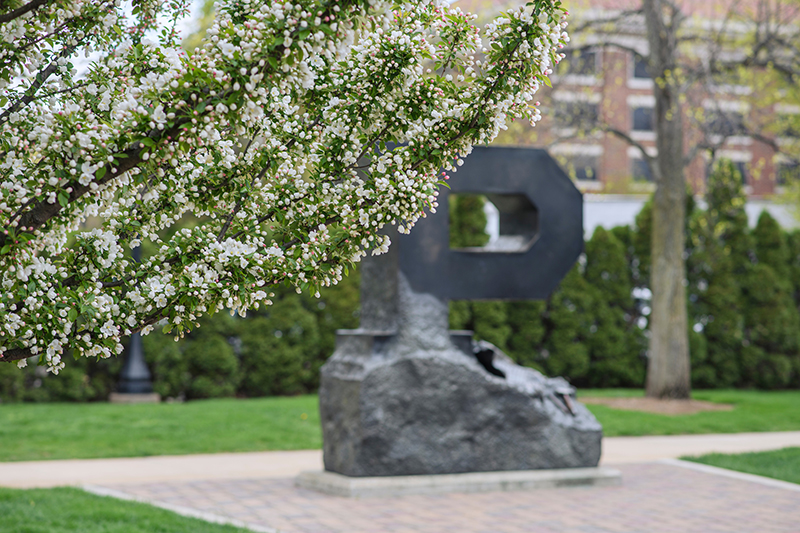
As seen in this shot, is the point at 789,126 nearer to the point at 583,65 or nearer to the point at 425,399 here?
the point at 583,65

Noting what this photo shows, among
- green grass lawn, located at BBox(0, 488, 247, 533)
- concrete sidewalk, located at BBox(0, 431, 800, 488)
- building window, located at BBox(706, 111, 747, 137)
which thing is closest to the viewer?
green grass lawn, located at BBox(0, 488, 247, 533)

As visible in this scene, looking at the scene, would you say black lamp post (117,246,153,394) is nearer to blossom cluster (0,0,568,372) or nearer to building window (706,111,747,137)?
building window (706,111,747,137)

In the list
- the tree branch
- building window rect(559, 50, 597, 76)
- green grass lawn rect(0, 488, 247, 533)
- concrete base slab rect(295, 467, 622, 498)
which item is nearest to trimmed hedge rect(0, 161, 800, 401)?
building window rect(559, 50, 597, 76)

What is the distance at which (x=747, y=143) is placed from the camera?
32.0 m

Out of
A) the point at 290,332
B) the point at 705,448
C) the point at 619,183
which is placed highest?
the point at 619,183

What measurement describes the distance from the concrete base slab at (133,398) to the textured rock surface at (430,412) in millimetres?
5469

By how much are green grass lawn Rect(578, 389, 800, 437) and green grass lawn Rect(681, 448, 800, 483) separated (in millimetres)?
1672

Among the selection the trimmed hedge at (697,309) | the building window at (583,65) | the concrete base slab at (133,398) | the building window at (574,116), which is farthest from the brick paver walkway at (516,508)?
the building window at (583,65)

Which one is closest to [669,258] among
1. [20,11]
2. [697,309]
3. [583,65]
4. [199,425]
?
[697,309]

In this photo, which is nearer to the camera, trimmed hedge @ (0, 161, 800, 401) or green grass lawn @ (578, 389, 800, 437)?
green grass lawn @ (578, 389, 800, 437)

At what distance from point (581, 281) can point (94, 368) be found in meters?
7.97

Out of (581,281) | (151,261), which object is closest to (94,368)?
(581,281)

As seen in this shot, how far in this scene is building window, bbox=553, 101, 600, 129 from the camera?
13.0m

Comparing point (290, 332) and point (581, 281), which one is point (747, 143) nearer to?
point (581, 281)
